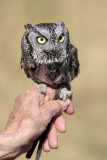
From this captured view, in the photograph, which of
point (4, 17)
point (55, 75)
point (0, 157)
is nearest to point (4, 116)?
point (4, 17)

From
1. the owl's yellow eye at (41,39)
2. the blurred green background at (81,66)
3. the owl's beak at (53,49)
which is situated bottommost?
the blurred green background at (81,66)

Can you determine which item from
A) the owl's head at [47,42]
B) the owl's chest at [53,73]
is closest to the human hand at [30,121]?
the owl's chest at [53,73]

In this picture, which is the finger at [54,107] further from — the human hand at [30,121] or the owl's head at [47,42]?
the owl's head at [47,42]

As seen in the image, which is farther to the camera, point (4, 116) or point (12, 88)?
point (12, 88)

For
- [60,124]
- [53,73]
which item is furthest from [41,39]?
[60,124]

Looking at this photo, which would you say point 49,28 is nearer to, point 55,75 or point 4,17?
point 55,75

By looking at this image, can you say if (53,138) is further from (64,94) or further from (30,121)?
(30,121)

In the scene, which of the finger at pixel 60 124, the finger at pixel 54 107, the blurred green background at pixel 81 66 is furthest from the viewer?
the blurred green background at pixel 81 66

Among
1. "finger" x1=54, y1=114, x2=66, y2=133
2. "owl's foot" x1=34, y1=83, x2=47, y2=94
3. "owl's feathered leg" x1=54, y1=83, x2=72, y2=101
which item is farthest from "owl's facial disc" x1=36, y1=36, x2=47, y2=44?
"finger" x1=54, y1=114, x2=66, y2=133

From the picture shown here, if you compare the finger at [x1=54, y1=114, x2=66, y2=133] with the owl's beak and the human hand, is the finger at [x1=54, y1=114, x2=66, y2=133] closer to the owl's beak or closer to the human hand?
the human hand
